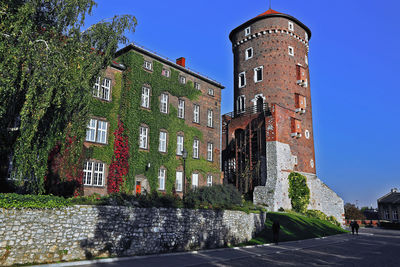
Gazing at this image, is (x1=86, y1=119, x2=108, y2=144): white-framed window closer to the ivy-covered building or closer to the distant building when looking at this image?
the ivy-covered building

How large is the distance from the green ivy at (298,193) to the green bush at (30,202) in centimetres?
2905

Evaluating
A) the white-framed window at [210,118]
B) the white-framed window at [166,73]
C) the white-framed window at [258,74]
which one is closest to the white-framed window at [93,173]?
the white-framed window at [166,73]

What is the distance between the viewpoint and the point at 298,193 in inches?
1448

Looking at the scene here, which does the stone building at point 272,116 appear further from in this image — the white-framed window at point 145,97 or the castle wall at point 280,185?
the white-framed window at point 145,97

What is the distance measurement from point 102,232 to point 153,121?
14190mm

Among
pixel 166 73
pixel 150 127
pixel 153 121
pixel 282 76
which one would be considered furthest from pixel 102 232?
pixel 282 76

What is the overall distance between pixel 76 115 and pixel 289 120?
30.4 meters

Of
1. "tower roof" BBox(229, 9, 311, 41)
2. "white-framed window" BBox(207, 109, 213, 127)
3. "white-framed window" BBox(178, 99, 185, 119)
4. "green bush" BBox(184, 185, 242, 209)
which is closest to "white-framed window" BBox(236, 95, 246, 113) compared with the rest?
"tower roof" BBox(229, 9, 311, 41)

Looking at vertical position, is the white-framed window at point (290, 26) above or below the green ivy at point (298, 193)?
above

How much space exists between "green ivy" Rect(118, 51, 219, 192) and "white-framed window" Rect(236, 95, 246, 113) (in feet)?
51.5

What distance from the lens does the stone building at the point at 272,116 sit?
36875 millimetres

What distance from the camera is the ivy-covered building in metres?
23.8

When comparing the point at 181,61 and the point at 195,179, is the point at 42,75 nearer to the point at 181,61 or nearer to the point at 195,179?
the point at 195,179

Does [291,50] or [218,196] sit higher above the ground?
[291,50]
